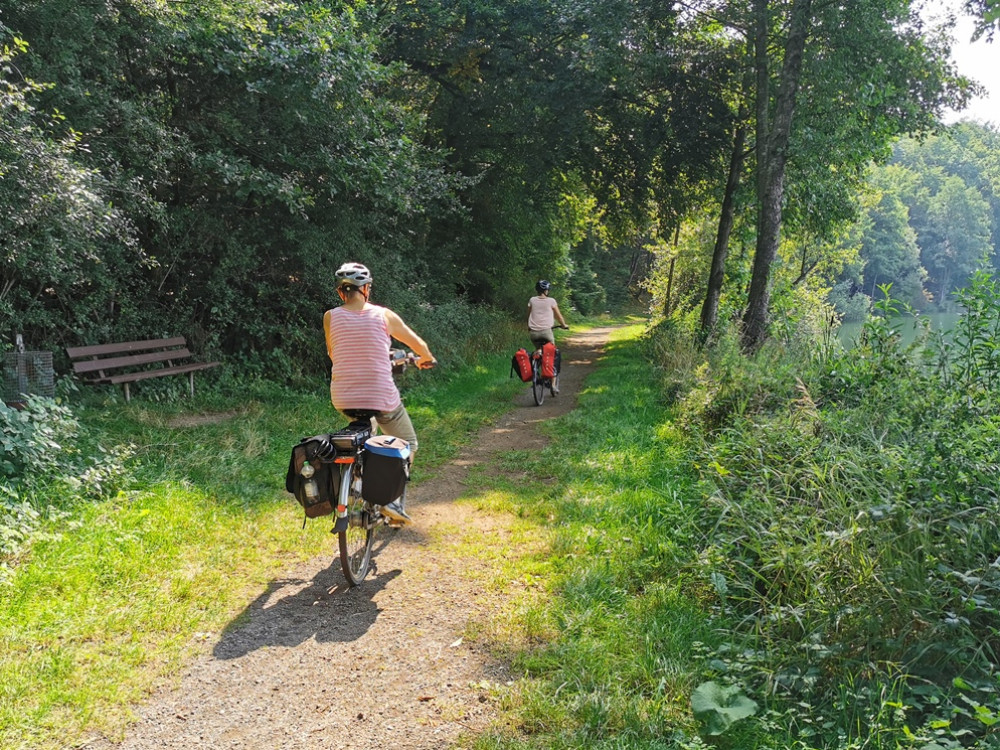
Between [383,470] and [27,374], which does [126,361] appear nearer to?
[27,374]

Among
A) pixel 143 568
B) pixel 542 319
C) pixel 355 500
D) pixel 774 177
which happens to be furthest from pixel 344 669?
pixel 774 177

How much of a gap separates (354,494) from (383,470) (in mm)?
258

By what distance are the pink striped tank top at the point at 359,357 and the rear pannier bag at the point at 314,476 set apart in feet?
1.48

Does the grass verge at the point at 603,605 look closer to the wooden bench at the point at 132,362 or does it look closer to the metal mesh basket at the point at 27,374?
the metal mesh basket at the point at 27,374

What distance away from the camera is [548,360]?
36.0 feet

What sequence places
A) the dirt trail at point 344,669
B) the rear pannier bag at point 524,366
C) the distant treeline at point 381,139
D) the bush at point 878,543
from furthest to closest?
the rear pannier bag at point 524,366
the distant treeline at point 381,139
the dirt trail at point 344,669
the bush at point 878,543

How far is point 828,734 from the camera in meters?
2.70

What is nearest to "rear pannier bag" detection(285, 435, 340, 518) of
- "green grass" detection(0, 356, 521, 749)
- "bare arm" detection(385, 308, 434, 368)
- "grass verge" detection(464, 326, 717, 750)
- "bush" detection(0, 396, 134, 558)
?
"green grass" detection(0, 356, 521, 749)

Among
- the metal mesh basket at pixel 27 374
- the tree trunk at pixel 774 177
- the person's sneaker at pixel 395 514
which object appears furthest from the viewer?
the tree trunk at pixel 774 177

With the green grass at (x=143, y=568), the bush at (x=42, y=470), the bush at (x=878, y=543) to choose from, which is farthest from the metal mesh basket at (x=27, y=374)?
the bush at (x=878, y=543)

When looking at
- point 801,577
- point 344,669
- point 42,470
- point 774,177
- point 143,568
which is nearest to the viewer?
point 344,669

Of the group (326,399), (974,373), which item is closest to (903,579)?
(974,373)

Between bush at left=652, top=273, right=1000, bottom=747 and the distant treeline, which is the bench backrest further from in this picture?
bush at left=652, top=273, right=1000, bottom=747

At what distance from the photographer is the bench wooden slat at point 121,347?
8.57 meters
